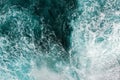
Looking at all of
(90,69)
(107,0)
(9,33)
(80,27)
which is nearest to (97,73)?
(90,69)

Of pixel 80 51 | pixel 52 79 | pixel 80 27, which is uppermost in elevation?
pixel 80 27

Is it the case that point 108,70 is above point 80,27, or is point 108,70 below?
below

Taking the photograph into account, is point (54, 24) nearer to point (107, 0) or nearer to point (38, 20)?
point (38, 20)

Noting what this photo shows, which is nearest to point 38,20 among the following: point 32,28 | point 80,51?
point 32,28

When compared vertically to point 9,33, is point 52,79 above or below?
below

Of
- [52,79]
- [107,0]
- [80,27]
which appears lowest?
[52,79]
